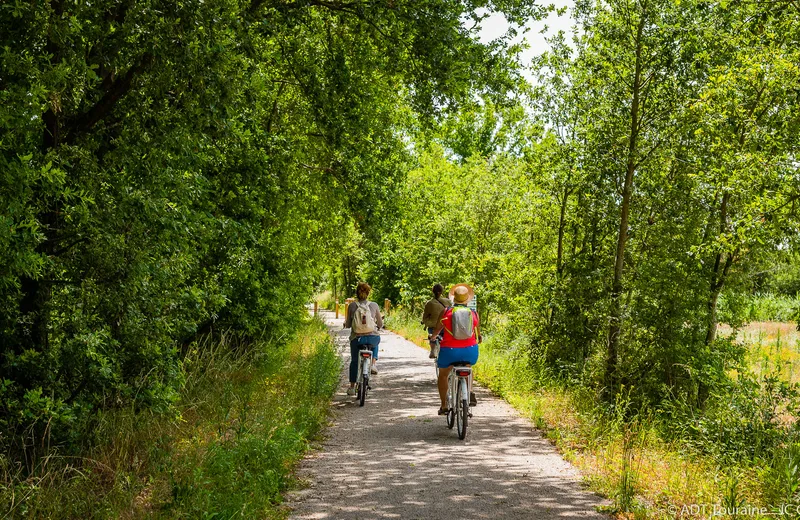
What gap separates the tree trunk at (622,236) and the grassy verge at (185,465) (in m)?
4.95

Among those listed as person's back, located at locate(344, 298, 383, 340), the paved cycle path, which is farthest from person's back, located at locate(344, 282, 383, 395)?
the paved cycle path

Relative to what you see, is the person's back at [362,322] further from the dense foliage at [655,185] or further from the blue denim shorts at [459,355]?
the dense foliage at [655,185]

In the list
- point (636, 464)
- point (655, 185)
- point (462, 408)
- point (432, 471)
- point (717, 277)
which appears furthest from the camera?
point (655, 185)

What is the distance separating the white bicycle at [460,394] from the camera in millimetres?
9750

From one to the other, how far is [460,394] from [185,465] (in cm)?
423

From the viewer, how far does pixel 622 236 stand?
12.8 m

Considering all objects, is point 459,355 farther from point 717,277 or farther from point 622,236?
point 717,277

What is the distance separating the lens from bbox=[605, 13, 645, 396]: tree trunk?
12.2 meters

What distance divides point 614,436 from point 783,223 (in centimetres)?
330

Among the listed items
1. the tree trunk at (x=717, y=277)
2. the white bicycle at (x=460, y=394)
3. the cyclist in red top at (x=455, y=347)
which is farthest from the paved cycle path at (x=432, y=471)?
the tree trunk at (x=717, y=277)

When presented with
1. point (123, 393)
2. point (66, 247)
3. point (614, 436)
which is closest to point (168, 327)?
point (123, 393)

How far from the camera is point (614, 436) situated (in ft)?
29.7

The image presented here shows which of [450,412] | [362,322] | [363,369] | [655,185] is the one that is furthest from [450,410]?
[655,185]

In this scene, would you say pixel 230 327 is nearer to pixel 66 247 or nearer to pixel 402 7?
pixel 402 7
